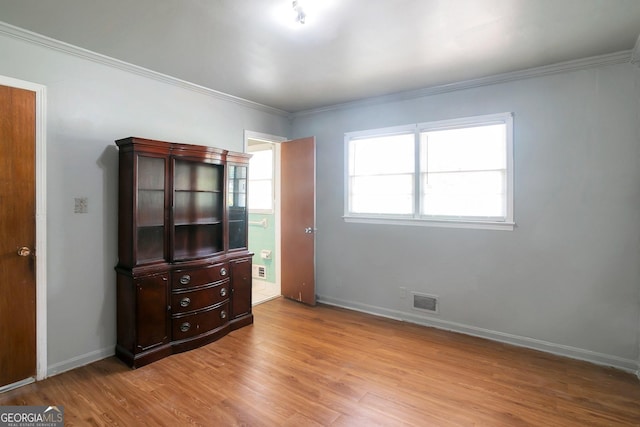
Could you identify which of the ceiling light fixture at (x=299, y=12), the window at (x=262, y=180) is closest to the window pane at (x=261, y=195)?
the window at (x=262, y=180)

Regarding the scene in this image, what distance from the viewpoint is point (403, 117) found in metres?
3.79

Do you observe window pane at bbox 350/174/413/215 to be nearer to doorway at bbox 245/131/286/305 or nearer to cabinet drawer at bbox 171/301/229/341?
doorway at bbox 245/131/286/305

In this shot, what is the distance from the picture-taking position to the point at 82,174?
2.75m

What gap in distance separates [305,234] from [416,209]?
1.51 m

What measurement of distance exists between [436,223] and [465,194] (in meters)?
0.43

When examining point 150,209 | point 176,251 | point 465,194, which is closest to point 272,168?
point 176,251

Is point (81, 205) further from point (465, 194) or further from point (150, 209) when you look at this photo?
point (465, 194)

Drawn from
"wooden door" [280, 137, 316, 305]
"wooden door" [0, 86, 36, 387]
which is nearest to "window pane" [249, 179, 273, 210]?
"wooden door" [280, 137, 316, 305]

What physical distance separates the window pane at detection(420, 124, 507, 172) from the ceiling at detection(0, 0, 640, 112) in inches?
21.9

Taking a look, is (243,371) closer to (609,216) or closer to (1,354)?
(1,354)

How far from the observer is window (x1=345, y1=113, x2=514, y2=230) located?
3.27 m

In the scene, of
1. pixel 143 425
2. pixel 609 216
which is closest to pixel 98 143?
pixel 143 425

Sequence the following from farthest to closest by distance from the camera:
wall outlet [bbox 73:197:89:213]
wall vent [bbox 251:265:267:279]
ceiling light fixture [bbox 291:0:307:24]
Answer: wall vent [bbox 251:265:267:279] < wall outlet [bbox 73:197:89:213] < ceiling light fixture [bbox 291:0:307:24]

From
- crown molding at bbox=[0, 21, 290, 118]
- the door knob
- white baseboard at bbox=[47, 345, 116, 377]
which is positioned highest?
crown molding at bbox=[0, 21, 290, 118]
